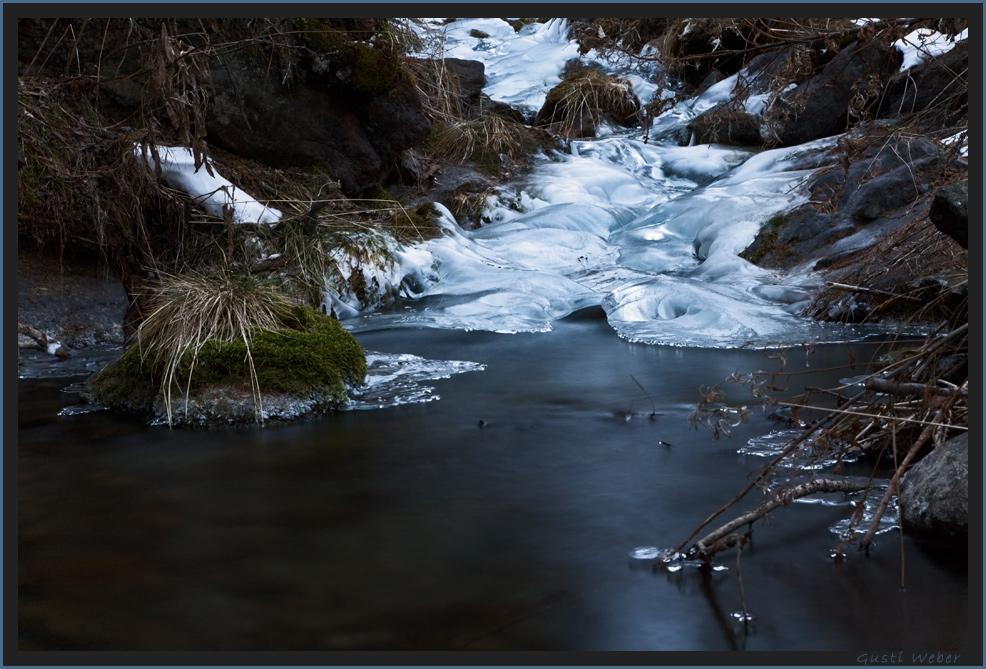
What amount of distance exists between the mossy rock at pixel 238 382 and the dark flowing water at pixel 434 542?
0.18 m

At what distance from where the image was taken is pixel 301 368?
4805 mm

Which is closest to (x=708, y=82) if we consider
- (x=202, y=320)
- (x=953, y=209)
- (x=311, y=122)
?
(x=311, y=122)

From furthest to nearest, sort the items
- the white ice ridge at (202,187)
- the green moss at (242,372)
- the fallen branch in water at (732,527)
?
1. the white ice ridge at (202,187)
2. the green moss at (242,372)
3. the fallen branch in water at (732,527)

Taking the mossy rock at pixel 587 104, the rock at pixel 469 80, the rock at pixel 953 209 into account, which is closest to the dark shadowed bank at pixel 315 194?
the rock at pixel 953 209

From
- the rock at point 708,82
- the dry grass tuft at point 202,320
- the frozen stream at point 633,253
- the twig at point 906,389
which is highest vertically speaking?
the rock at point 708,82

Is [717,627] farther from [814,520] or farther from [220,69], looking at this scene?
[220,69]

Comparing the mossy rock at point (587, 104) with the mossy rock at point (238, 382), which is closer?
→ the mossy rock at point (238, 382)

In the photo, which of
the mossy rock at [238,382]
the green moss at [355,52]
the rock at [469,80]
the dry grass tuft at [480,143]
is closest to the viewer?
the mossy rock at [238,382]

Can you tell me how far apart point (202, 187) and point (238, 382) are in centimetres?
278

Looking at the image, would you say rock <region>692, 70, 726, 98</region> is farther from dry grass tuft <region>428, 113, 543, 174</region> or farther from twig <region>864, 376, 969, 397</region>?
twig <region>864, 376, 969, 397</region>

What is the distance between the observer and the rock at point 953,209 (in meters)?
2.91

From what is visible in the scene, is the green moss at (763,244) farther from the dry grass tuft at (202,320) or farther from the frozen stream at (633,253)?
the dry grass tuft at (202,320)

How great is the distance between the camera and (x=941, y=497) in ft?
9.12

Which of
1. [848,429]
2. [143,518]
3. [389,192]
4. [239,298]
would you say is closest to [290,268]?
[239,298]
